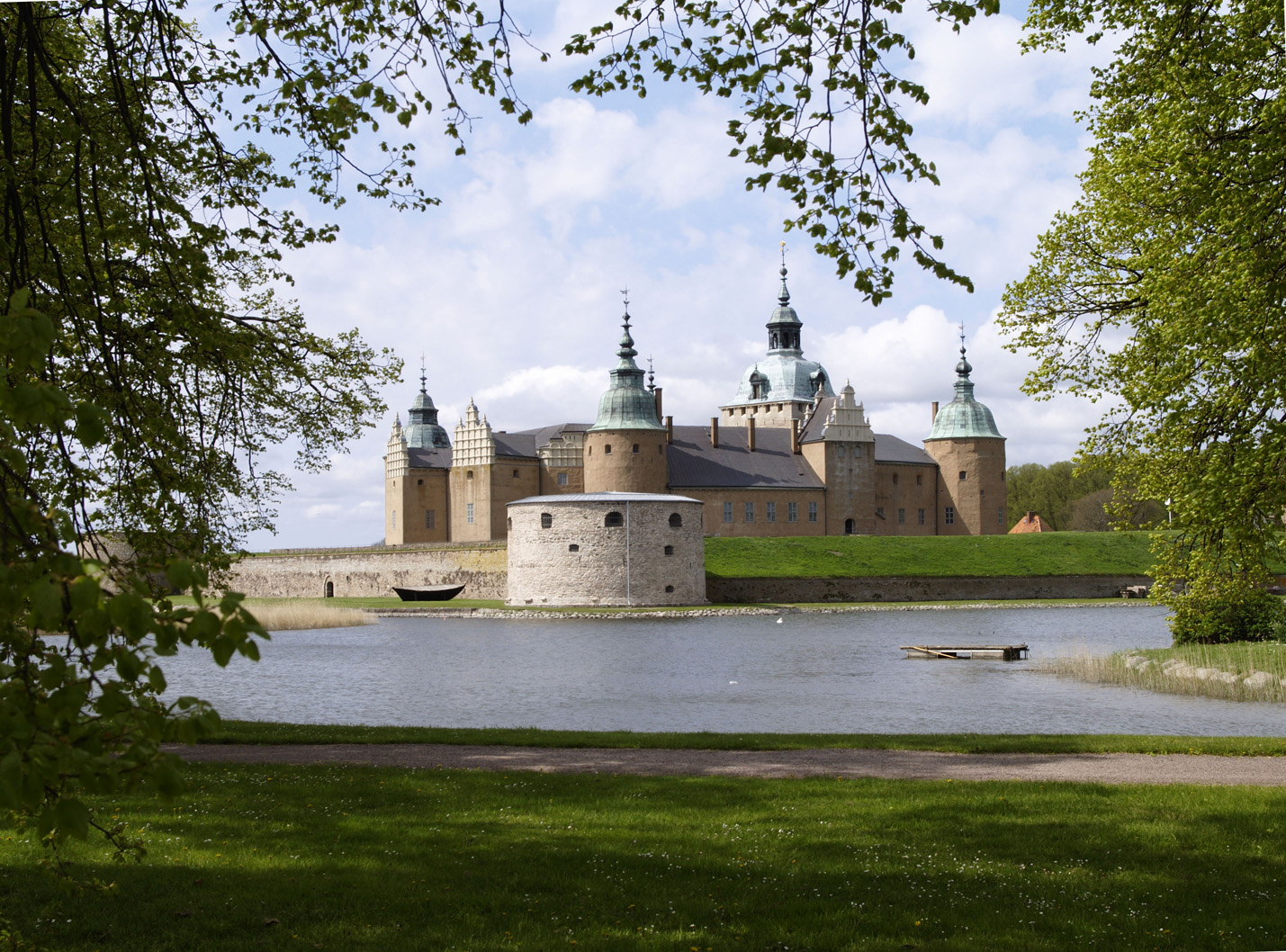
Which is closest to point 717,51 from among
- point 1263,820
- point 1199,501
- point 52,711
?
point 52,711

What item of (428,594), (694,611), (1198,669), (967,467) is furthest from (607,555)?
(967,467)

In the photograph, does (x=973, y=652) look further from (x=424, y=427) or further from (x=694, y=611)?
(x=424, y=427)

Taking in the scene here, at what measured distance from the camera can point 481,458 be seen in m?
52.7

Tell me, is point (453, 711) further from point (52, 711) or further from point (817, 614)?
point (817, 614)

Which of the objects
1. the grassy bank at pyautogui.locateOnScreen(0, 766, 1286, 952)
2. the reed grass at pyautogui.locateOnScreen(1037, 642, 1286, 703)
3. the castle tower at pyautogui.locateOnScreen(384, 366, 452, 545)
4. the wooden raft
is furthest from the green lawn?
the grassy bank at pyautogui.locateOnScreen(0, 766, 1286, 952)

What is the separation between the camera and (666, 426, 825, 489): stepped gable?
51.7 meters

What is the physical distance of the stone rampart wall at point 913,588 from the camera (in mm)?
41156

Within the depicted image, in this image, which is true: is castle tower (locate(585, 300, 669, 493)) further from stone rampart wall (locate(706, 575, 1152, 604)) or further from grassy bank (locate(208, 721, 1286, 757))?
grassy bank (locate(208, 721, 1286, 757))

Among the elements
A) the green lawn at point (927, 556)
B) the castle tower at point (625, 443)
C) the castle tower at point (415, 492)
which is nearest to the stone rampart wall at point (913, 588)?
the green lawn at point (927, 556)

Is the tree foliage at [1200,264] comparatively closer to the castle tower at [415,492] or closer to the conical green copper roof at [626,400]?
the conical green copper roof at [626,400]

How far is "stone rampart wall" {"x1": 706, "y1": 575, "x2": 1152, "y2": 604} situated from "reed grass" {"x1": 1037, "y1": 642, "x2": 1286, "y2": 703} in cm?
2268

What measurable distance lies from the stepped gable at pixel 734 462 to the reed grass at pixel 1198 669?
3335 cm

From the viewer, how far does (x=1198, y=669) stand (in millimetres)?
15508

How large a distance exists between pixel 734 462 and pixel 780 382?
43.7 feet
